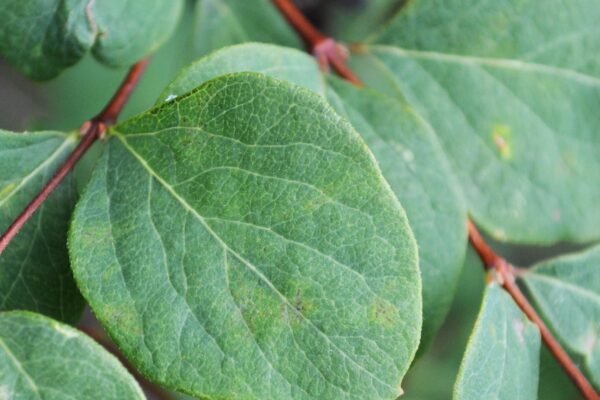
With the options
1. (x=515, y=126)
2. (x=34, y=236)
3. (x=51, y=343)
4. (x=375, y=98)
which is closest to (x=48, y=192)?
(x=34, y=236)

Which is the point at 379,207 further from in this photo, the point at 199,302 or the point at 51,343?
the point at 51,343

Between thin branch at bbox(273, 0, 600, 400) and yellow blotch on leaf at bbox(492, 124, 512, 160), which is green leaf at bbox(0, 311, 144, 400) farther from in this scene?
yellow blotch on leaf at bbox(492, 124, 512, 160)

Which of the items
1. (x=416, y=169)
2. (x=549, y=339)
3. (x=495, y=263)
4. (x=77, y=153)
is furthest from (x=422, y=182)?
(x=77, y=153)

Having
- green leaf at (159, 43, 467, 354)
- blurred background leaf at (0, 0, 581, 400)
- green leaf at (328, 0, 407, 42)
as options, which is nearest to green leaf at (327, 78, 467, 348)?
green leaf at (159, 43, 467, 354)

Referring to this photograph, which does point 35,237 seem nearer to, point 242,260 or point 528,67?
point 242,260

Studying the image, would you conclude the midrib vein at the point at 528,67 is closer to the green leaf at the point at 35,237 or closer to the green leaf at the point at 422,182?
the green leaf at the point at 422,182
